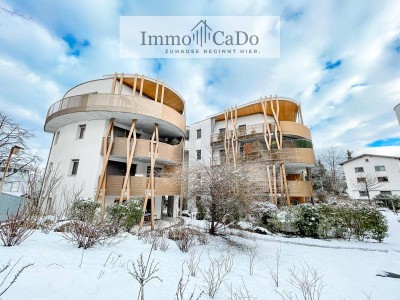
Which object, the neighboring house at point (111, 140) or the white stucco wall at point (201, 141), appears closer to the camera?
the neighboring house at point (111, 140)

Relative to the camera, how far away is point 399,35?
788 centimetres

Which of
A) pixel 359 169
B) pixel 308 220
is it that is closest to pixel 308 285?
pixel 308 220

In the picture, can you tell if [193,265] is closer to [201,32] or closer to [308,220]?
[308,220]

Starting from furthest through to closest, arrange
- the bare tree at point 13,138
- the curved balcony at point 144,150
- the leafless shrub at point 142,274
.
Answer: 1. the bare tree at point 13,138
2. the curved balcony at point 144,150
3. the leafless shrub at point 142,274

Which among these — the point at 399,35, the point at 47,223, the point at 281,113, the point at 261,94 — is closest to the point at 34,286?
the point at 47,223

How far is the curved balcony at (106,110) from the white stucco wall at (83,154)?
824mm

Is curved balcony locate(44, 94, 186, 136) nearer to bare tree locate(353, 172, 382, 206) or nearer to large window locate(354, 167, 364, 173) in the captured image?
bare tree locate(353, 172, 382, 206)

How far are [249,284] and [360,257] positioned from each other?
240 inches

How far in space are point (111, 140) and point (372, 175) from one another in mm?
45350

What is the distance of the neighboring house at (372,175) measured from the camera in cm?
3266

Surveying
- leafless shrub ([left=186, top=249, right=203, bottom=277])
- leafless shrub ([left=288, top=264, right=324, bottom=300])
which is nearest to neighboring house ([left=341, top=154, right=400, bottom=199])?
leafless shrub ([left=288, top=264, right=324, bottom=300])

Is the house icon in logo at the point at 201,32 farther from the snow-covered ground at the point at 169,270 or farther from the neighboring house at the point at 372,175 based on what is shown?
the neighboring house at the point at 372,175

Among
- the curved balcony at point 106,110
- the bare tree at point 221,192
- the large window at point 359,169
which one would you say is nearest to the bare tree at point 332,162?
the large window at point 359,169

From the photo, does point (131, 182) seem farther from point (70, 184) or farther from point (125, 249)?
point (125, 249)
